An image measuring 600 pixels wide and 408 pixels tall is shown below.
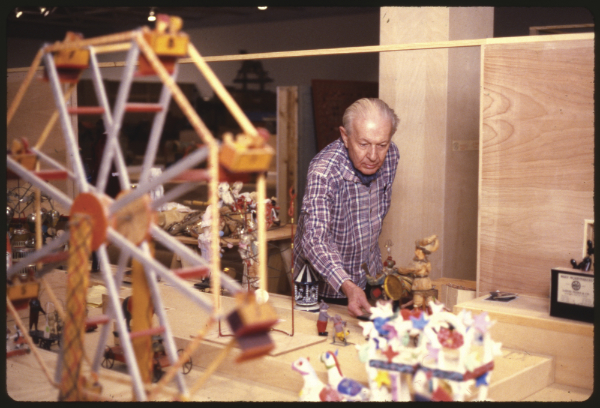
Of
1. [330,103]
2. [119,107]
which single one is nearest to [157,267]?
[119,107]

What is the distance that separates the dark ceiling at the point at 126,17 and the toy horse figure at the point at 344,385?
18.0 ft

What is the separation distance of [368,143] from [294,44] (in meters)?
5.82

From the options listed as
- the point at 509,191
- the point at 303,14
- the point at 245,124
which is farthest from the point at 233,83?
the point at 245,124

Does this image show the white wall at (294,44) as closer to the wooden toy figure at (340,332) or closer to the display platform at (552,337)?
the wooden toy figure at (340,332)

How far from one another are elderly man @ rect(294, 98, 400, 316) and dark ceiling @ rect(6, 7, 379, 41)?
428cm

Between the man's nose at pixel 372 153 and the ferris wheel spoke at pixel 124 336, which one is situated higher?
the man's nose at pixel 372 153

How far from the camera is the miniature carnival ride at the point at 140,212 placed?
1.28m

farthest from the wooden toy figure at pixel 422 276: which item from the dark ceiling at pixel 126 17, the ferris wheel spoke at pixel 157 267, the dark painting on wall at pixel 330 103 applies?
the dark ceiling at pixel 126 17

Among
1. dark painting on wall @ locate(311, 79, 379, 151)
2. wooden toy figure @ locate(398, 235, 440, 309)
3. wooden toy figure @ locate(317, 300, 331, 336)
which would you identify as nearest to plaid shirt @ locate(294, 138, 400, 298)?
wooden toy figure @ locate(317, 300, 331, 336)

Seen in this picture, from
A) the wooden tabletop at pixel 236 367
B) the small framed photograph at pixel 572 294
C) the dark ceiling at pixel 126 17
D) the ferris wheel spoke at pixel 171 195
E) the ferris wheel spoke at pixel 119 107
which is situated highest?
the dark ceiling at pixel 126 17

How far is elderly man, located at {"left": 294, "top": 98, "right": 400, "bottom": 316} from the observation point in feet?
8.76

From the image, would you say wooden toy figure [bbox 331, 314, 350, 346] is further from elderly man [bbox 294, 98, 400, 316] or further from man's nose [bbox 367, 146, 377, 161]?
man's nose [bbox 367, 146, 377, 161]

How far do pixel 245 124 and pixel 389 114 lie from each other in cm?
154

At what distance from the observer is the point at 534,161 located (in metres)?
2.49
